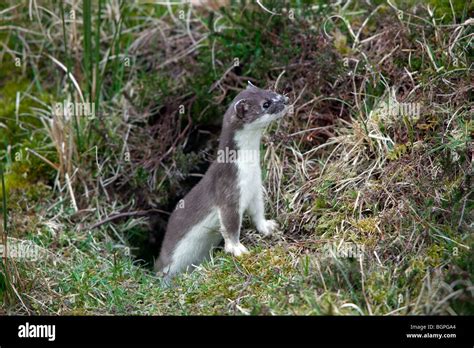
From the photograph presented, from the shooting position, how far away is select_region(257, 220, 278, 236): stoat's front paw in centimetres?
664

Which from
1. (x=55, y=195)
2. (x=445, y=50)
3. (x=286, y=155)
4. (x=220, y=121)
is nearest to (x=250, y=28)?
(x=220, y=121)

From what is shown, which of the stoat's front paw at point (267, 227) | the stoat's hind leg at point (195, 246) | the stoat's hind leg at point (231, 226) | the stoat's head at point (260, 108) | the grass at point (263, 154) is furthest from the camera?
the stoat's hind leg at point (195, 246)

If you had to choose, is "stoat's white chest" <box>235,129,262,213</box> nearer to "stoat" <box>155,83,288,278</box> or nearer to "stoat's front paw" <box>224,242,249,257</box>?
"stoat" <box>155,83,288,278</box>

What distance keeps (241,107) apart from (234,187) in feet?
2.25

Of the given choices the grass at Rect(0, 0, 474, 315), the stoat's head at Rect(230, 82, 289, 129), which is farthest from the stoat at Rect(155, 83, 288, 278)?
the grass at Rect(0, 0, 474, 315)

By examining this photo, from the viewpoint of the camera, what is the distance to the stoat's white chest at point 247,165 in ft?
21.4

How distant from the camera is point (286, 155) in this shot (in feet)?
23.9

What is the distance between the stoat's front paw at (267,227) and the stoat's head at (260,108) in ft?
2.85

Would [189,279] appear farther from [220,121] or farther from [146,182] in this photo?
[220,121]

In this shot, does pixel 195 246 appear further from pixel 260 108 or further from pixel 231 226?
pixel 260 108

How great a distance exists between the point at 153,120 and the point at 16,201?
1.72m

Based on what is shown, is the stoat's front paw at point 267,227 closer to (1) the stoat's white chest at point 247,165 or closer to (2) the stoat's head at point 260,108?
(1) the stoat's white chest at point 247,165

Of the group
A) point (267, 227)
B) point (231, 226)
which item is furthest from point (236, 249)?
point (267, 227)

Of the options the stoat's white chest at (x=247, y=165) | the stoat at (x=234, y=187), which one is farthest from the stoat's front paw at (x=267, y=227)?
the stoat's white chest at (x=247, y=165)
